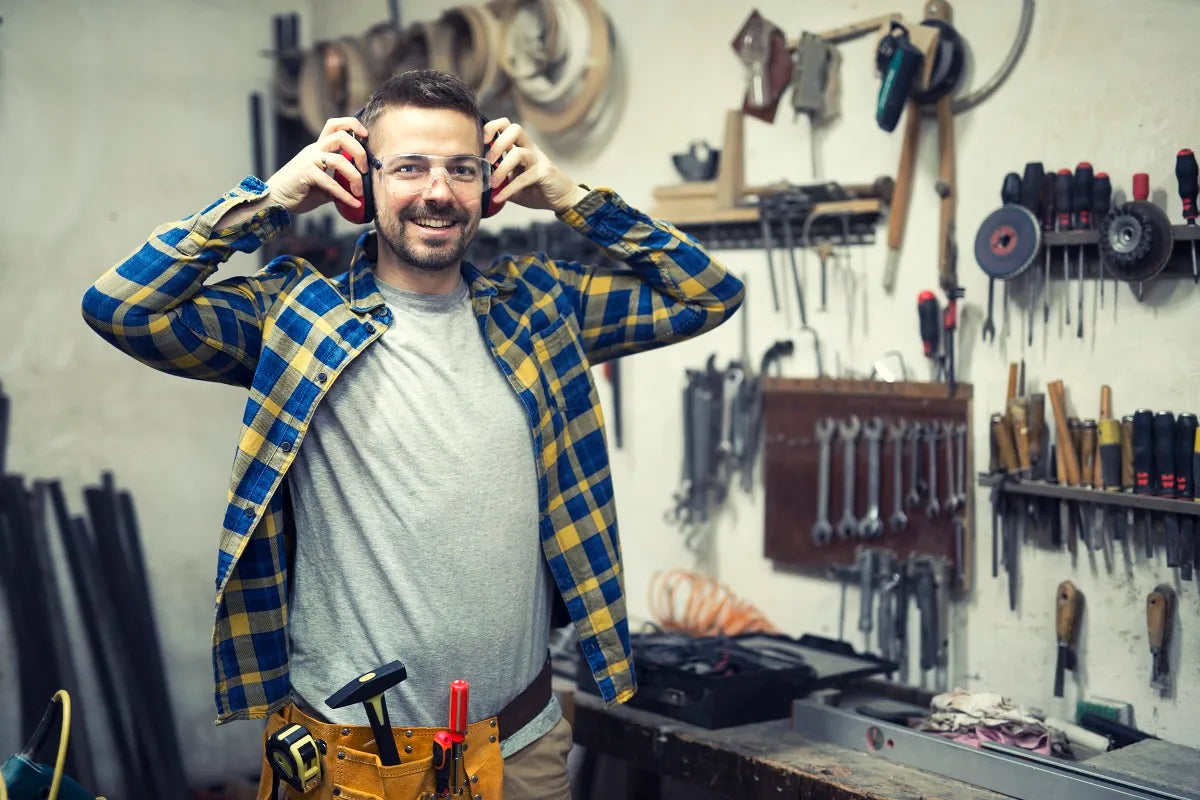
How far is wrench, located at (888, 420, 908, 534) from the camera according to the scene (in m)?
2.87

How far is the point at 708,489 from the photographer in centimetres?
338

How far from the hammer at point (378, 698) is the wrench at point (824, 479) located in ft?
4.89

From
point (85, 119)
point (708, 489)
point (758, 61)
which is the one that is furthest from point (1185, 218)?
point (85, 119)

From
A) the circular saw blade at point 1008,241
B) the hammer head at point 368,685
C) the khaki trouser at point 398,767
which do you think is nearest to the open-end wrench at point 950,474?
the circular saw blade at point 1008,241

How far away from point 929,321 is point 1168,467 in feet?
2.11

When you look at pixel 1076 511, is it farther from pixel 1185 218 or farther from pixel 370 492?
pixel 370 492

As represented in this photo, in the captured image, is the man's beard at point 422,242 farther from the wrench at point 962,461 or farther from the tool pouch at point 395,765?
the wrench at point 962,461

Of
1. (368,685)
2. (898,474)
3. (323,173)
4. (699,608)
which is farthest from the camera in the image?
(699,608)

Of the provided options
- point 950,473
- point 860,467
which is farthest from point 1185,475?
point 860,467

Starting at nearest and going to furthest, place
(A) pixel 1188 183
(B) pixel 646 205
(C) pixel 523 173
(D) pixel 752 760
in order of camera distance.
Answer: (C) pixel 523 173, (A) pixel 1188 183, (D) pixel 752 760, (B) pixel 646 205

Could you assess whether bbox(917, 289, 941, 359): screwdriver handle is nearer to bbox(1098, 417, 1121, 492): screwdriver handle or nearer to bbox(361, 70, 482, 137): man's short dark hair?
bbox(1098, 417, 1121, 492): screwdriver handle

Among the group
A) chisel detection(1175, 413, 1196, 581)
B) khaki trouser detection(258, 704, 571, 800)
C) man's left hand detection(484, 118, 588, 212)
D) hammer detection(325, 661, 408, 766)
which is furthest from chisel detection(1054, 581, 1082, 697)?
hammer detection(325, 661, 408, 766)

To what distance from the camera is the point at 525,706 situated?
200 centimetres

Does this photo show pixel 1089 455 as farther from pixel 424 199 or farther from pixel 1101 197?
pixel 424 199
